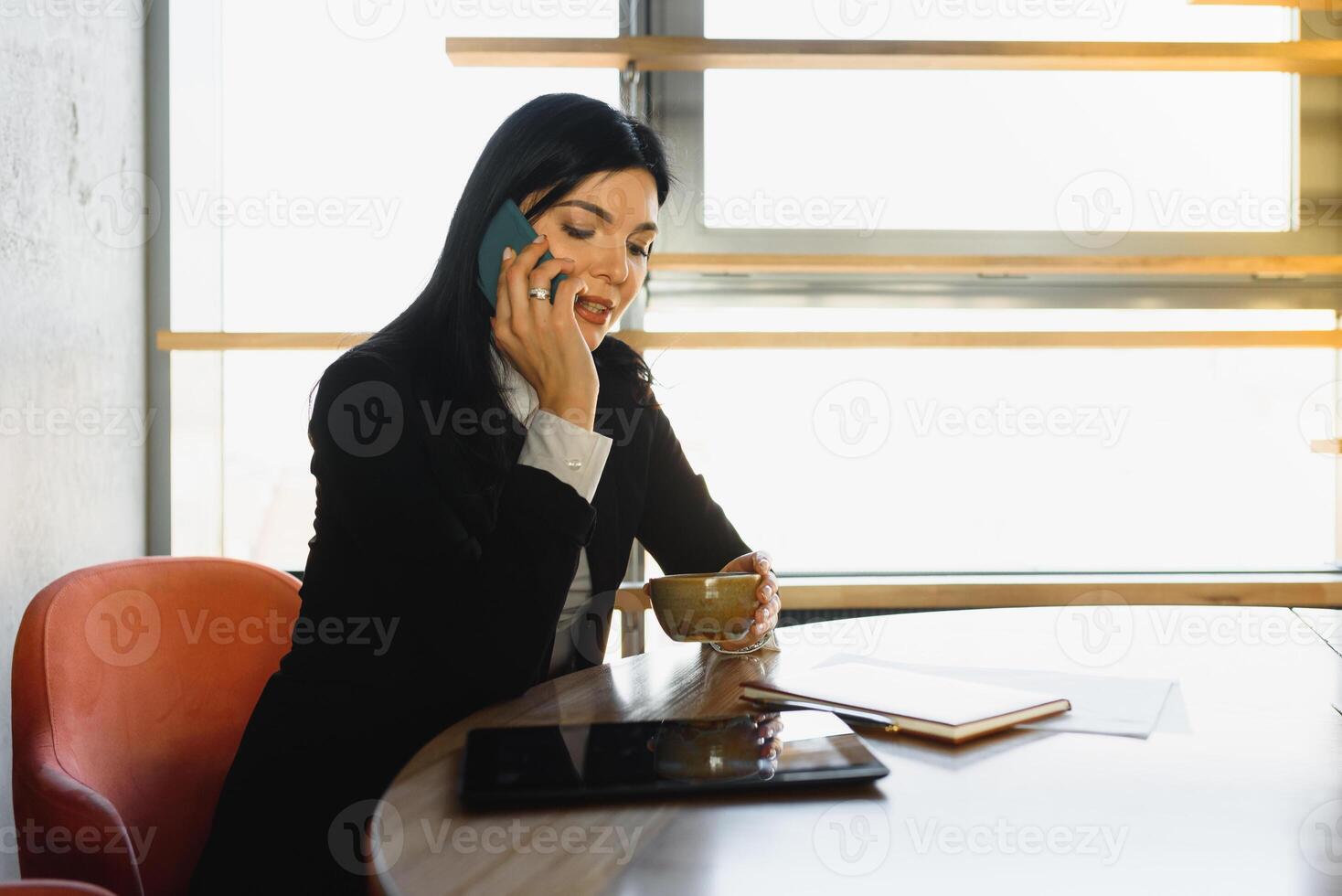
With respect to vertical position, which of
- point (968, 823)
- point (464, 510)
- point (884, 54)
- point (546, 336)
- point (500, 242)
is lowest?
point (968, 823)

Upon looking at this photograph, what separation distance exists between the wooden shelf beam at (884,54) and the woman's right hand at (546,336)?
0.81m

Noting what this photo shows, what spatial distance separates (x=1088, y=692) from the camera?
93 cm

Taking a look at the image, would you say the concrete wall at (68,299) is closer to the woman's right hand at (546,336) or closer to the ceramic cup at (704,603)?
the woman's right hand at (546,336)

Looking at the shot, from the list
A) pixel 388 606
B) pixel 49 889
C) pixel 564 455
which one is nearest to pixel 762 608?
Answer: pixel 564 455

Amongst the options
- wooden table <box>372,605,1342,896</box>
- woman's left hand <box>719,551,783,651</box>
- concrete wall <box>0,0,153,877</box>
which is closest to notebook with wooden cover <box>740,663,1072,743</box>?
wooden table <box>372,605,1342,896</box>

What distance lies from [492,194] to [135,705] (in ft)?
2.48

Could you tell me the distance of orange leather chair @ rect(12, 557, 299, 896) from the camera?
0.93 metres

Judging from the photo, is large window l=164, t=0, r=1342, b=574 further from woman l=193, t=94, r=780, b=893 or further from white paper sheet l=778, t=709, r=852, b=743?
white paper sheet l=778, t=709, r=852, b=743

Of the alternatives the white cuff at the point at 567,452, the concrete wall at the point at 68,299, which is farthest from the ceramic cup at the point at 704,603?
the concrete wall at the point at 68,299

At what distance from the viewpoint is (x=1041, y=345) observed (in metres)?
2.07

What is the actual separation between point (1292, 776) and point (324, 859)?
81 cm

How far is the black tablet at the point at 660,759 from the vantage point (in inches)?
25.8

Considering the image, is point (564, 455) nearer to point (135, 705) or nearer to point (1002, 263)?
point (135, 705)

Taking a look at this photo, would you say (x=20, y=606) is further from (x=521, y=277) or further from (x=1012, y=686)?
(x=1012, y=686)
